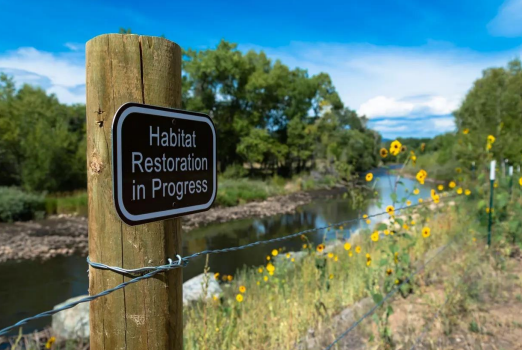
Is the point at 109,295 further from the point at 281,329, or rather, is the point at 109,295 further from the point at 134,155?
the point at 281,329

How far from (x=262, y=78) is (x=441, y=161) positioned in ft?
54.1

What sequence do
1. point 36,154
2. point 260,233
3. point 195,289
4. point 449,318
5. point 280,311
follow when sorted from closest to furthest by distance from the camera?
point 449,318 < point 280,311 < point 195,289 < point 260,233 < point 36,154

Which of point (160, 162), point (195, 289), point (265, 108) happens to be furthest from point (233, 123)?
point (160, 162)

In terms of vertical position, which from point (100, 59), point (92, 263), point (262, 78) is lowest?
point (92, 263)

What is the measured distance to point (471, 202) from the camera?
17.4 feet

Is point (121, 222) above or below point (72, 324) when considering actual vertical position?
above

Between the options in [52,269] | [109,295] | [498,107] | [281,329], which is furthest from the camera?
[498,107]

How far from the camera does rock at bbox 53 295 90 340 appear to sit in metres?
4.22

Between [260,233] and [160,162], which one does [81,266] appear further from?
[160,162]

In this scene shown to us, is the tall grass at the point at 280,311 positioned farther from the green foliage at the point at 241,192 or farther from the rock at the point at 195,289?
the green foliage at the point at 241,192

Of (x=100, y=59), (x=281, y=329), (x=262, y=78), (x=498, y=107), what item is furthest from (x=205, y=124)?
(x=262, y=78)

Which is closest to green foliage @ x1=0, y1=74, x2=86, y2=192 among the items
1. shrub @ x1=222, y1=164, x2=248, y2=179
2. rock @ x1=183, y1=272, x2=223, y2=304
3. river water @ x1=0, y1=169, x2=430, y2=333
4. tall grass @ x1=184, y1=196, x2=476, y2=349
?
shrub @ x1=222, y1=164, x2=248, y2=179

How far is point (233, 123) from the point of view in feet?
86.7

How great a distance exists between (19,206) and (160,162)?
1647 cm
